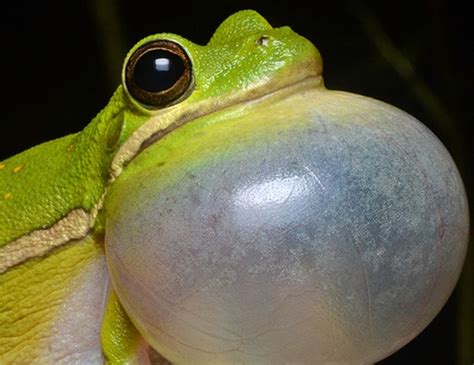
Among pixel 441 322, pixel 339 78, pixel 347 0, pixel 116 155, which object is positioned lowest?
pixel 441 322

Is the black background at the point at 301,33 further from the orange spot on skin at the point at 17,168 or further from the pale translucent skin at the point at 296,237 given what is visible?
the pale translucent skin at the point at 296,237

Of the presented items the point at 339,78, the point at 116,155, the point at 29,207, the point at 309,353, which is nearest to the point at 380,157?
the point at 309,353

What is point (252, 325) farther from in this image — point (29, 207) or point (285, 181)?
point (29, 207)

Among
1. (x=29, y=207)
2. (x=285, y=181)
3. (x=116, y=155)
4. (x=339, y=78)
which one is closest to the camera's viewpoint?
(x=285, y=181)

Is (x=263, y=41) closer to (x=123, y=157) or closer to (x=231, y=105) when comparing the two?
(x=231, y=105)

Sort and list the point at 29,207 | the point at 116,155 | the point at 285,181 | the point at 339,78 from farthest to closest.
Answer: the point at 339,78
the point at 29,207
the point at 116,155
the point at 285,181

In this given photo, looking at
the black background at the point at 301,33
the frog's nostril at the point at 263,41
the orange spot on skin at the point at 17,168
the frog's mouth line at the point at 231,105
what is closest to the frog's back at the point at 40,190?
the orange spot on skin at the point at 17,168

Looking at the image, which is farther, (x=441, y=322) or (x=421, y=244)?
(x=441, y=322)
